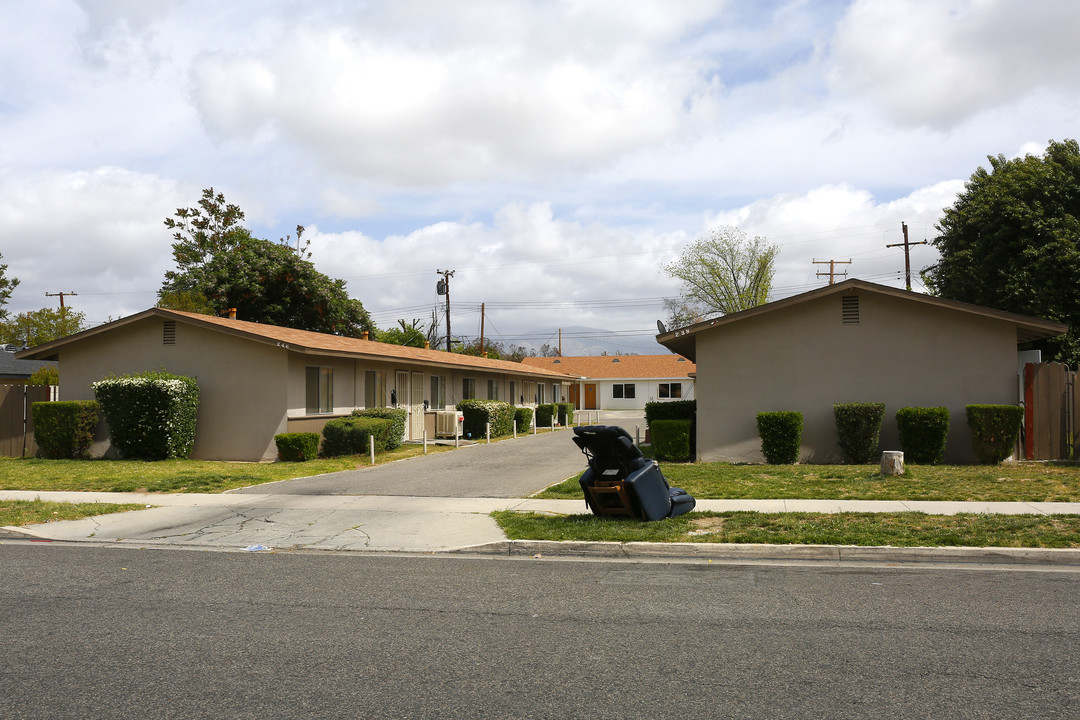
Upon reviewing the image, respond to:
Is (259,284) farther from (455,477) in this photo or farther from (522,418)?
(455,477)

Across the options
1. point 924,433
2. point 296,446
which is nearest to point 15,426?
point 296,446

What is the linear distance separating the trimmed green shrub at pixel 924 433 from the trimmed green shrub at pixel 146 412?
16755mm

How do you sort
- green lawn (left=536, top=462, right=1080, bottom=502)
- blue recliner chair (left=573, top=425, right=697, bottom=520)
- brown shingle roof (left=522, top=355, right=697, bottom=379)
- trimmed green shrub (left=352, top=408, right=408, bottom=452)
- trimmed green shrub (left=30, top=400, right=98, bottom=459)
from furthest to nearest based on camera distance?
1. brown shingle roof (left=522, top=355, right=697, bottom=379)
2. trimmed green shrub (left=352, top=408, right=408, bottom=452)
3. trimmed green shrub (left=30, top=400, right=98, bottom=459)
4. green lawn (left=536, top=462, right=1080, bottom=502)
5. blue recliner chair (left=573, top=425, right=697, bottom=520)

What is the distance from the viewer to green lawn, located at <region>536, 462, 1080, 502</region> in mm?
12742

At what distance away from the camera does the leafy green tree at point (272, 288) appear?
4222 centimetres

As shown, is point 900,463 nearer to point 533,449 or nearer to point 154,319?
point 533,449

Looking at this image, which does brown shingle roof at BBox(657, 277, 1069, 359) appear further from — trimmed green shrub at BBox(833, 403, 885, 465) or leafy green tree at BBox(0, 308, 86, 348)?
leafy green tree at BBox(0, 308, 86, 348)

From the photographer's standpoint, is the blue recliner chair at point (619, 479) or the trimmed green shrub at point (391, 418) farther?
the trimmed green shrub at point (391, 418)

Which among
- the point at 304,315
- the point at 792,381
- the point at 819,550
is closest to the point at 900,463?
the point at 792,381

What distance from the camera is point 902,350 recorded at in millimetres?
18047

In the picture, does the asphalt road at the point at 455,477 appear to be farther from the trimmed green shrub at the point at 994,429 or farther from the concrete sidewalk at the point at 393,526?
the trimmed green shrub at the point at 994,429

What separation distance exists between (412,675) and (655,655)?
5.30 ft

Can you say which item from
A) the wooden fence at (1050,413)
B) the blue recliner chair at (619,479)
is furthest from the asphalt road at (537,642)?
the wooden fence at (1050,413)

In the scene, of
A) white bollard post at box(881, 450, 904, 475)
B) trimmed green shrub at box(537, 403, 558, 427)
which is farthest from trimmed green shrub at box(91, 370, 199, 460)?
trimmed green shrub at box(537, 403, 558, 427)
